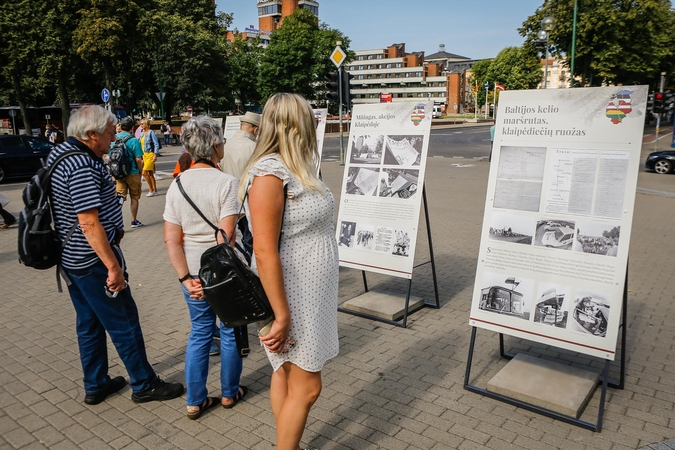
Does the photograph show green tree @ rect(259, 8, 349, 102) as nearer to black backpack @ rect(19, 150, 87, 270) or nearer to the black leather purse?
black backpack @ rect(19, 150, 87, 270)

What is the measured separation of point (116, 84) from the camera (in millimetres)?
43250

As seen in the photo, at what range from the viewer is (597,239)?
346 cm

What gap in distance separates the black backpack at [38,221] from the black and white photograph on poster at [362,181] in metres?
2.93

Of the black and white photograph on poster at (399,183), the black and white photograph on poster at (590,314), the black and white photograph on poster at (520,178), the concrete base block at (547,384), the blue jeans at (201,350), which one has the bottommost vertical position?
the concrete base block at (547,384)

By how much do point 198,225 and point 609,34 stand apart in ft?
A: 133

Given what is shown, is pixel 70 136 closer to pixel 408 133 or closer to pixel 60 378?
pixel 60 378

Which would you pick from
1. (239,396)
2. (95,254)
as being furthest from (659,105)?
(95,254)

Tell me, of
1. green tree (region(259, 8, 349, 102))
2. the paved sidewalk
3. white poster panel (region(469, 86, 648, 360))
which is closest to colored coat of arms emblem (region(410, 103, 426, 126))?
white poster panel (region(469, 86, 648, 360))

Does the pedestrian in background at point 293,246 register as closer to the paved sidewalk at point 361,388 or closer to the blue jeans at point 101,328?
the paved sidewalk at point 361,388

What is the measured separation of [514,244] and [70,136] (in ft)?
9.93

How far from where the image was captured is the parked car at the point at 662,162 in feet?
61.3

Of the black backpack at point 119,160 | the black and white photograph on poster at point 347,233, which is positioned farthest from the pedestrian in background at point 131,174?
the black and white photograph on poster at point 347,233

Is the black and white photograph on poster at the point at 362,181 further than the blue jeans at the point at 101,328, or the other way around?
the black and white photograph on poster at the point at 362,181

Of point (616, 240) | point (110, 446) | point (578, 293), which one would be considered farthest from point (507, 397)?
point (110, 446)
